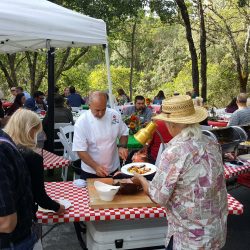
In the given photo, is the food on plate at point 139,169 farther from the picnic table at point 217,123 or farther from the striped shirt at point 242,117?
the picnic table at point 217,123

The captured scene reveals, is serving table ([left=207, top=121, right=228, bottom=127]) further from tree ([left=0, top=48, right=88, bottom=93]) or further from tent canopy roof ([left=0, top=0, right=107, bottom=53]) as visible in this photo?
tree ([left=0, top=48, right=88, bottom=93])

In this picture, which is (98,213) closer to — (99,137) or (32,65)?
(99,137)

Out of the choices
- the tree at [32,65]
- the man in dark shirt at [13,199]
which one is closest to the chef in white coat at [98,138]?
the man in dark shirt at [13,199]

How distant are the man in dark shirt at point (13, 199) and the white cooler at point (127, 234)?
2.43 feet

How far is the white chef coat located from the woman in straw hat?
5.08 feet

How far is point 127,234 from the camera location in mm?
2572

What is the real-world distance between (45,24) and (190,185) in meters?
3.51

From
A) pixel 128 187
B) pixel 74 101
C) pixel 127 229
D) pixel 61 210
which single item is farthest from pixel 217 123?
pixel 61 210

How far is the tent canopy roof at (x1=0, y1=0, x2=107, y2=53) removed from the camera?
14.4 feet

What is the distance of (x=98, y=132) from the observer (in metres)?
3.54

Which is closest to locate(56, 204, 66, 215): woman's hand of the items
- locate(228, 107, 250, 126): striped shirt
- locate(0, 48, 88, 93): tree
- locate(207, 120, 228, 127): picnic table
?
locate(228, 107, 250, 126): striped shirt

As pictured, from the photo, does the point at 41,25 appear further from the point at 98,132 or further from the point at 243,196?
the point at 243,196

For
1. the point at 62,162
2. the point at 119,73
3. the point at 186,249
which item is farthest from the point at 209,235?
the point at 119,73

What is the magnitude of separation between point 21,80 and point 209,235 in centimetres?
2546
